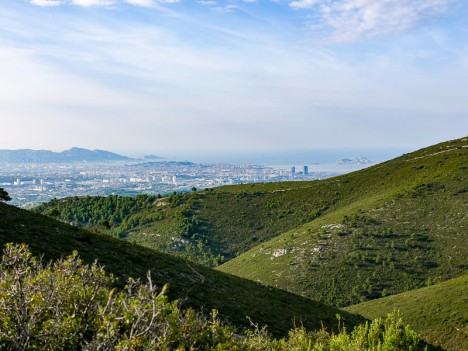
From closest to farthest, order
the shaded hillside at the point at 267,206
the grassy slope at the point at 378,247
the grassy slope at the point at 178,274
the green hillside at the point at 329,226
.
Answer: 1. the grassy slope at the point at 178,274
2. the grassy slope at the point at 378,247
3. the green hillside at the point at 329,226
4. the shaded hillside at the point at 267,206

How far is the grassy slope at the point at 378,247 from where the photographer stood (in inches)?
2645

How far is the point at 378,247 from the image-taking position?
76.9m

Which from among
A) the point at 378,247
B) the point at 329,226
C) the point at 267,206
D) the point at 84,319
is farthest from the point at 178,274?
the point at 267,206

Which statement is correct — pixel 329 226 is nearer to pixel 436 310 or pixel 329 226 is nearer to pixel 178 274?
pixel 436 310

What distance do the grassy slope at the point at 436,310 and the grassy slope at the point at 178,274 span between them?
8510 mm

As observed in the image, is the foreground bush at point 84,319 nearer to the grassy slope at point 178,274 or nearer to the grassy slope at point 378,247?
the grassy slope at point 178,274

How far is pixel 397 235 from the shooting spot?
79.3m

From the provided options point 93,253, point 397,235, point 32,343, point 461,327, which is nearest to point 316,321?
point 461,327

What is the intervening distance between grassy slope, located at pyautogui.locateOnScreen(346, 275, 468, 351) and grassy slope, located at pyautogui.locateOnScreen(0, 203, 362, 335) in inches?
335

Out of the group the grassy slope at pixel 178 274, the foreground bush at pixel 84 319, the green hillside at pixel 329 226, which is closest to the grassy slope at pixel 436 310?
the grassy slope at pixel 178 274

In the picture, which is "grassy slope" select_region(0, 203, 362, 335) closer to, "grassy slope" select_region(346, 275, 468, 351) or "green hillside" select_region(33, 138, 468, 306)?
"grassy slope" select_region(346, 275, 468, 351)

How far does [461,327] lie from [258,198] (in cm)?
9517

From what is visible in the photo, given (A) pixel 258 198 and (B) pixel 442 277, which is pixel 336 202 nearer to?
(A) pixel 258 198

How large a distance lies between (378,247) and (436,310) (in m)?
31.2
